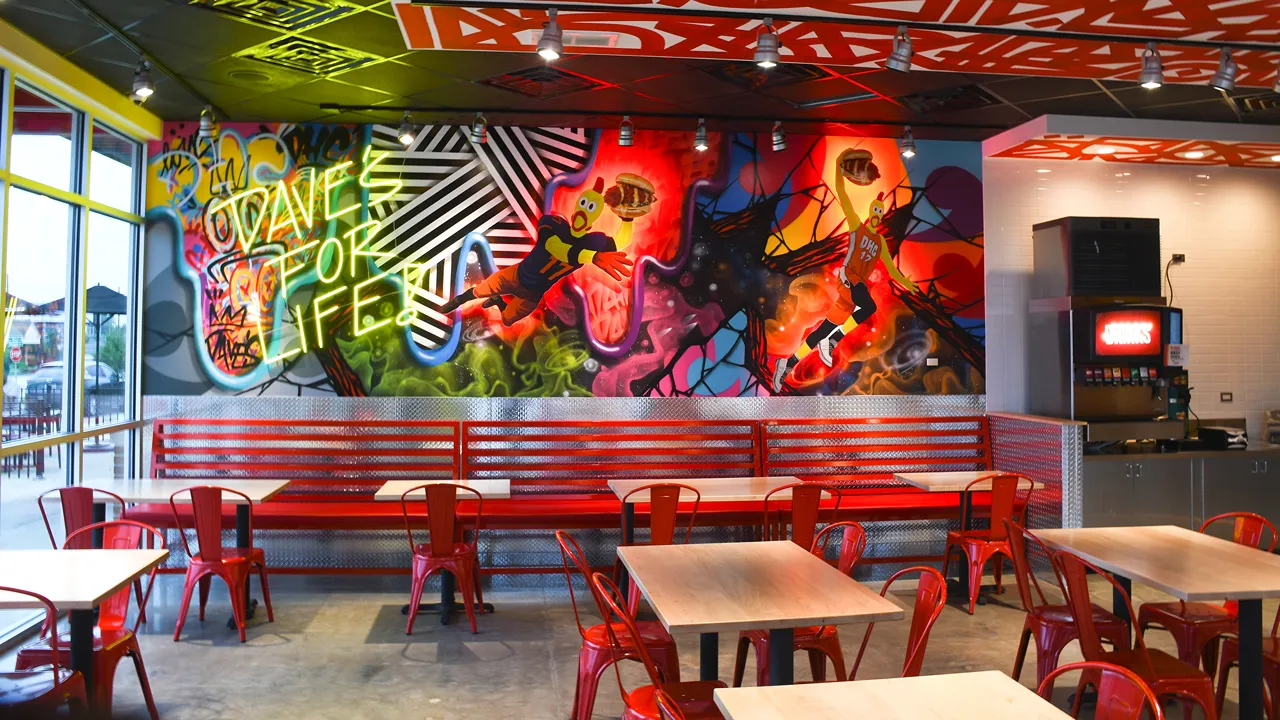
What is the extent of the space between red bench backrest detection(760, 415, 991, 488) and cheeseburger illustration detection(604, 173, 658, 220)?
6.56 ft

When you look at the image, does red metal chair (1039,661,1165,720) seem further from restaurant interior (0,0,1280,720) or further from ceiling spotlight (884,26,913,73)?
ceiling spotlight (884,26,913,73)

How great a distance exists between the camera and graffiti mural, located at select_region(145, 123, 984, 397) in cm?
728

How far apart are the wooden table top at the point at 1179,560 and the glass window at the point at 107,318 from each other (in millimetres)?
6301

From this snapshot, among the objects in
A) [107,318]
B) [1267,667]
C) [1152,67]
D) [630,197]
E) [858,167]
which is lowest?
[1267,667]

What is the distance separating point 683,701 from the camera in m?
3.27

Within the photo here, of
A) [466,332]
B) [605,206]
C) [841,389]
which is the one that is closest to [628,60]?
[605,206]

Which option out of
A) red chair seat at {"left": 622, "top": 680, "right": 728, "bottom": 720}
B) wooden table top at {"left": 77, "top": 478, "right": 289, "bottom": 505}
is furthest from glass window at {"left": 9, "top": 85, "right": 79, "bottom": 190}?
red chair seat at {"left": 622, "top": 680, "right": 728, "bottom": 720}

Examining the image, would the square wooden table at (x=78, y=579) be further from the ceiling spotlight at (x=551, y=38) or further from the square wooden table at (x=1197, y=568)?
the square wooden table at (x=1197, y=568)

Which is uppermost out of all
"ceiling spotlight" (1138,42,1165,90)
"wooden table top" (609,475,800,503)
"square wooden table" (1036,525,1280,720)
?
"ceiling spotlight" (1138,42,1165,90)

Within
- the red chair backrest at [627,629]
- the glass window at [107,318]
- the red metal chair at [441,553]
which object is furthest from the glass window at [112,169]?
the red chair backrest at [627,629]

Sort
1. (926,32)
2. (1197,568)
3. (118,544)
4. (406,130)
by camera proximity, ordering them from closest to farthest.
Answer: (1197,568), (118,544), (926,32), (406,130)

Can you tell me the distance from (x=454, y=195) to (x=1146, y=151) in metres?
5.67

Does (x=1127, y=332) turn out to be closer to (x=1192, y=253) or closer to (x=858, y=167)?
(x=1192, y=253)

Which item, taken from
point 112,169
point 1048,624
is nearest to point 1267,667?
point 1048,624
